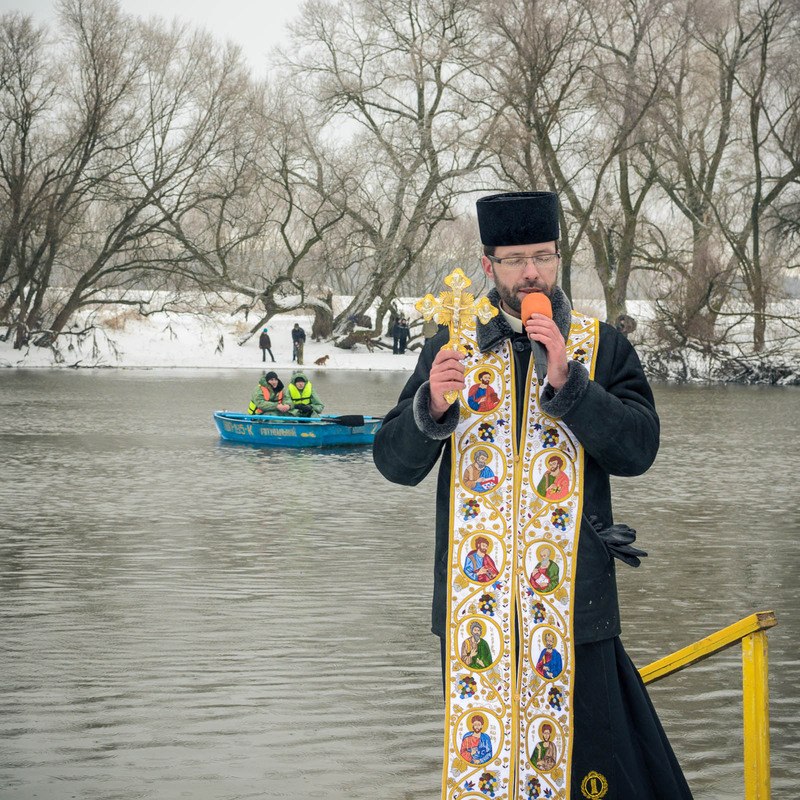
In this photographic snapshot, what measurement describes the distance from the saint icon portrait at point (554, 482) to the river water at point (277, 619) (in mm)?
1959

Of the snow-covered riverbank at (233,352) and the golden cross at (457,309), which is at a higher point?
the snow-covered riverbank at (233,352)

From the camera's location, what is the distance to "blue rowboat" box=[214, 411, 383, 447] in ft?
63.2

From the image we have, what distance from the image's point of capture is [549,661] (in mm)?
3109

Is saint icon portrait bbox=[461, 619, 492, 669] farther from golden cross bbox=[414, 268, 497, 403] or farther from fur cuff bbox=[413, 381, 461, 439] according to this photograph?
golden cross bbox=[414, 268, 497, 403]

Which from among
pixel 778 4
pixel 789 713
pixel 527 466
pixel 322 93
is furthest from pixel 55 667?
pixel 322 93

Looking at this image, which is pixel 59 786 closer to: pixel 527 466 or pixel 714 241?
pixel 527 466

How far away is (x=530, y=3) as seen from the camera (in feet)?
136

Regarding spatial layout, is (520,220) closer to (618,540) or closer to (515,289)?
(515,289)

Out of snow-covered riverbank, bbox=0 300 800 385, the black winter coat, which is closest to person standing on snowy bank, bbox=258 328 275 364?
snow-covered riverbank, bbox=0 300 800 385

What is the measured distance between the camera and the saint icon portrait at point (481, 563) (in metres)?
3.15

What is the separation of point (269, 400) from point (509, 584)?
1767cm

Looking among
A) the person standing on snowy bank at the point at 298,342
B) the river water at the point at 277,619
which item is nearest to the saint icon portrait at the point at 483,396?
the river water at the point at 277,619

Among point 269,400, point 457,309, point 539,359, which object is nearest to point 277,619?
point 457,309

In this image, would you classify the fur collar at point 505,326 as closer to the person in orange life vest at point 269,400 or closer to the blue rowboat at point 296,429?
the blue rowboat at point 296,429
